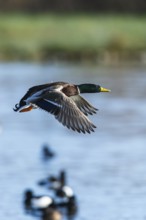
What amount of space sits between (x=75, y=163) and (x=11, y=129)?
3.53 m

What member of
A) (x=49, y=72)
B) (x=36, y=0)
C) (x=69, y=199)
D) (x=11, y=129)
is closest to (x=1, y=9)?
(x=36, y=0)

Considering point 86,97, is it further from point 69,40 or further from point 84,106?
point 84,106

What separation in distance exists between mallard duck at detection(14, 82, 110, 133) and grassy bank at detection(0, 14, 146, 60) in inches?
796

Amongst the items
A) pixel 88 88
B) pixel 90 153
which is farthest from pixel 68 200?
pixel 88 88

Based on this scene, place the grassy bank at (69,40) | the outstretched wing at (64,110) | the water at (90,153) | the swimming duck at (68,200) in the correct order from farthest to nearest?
1. the grassy bank at (69,40)
2. the water at (90,153)
3. the swimming duck at (68,200)
4. the outstretched wing at (64,110)

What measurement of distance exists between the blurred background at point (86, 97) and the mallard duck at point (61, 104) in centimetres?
400

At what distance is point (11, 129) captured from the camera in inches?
910

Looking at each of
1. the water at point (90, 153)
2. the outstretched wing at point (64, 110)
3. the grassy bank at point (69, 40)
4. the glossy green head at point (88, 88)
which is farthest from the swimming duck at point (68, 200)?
the grassy bank at point (69, 40)

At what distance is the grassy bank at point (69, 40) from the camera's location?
107 ft

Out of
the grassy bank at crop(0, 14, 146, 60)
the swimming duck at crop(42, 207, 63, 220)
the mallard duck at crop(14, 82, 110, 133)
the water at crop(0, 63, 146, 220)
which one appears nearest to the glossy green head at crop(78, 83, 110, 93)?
the mallard duck at crop(14, 82, 110, 133)

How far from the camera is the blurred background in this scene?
1761cm

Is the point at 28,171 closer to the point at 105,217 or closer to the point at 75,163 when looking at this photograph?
the point at 75,163

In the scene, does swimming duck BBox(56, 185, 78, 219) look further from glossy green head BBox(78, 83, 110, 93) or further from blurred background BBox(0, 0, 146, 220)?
glossy green head BBox(78, 83, 110, 93)

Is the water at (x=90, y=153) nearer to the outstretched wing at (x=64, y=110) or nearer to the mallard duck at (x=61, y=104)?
the mallard duck at (x=61, y=104)
